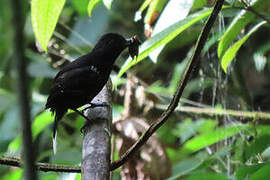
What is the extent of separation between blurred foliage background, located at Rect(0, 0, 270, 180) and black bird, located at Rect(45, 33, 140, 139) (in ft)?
0.39

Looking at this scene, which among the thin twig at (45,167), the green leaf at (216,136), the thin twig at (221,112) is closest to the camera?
the thin twig at (45,167)

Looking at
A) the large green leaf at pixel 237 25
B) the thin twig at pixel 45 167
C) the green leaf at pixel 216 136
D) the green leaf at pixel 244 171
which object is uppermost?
the large green leaf at pixel 237 25

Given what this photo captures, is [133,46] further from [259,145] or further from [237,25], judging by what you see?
[259,145]

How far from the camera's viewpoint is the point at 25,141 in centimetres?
56

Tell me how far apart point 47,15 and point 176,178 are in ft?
3.27

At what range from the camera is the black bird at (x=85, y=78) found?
93.7 inches

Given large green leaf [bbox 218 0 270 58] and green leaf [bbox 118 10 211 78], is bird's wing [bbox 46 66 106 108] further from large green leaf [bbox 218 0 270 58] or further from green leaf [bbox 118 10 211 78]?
large green leaf [bbox 218 0 270 58]

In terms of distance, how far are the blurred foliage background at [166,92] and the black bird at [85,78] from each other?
0.12 meters

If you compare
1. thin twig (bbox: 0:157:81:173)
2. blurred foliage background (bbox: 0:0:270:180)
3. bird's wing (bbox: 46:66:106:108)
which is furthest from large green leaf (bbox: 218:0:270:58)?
thin twig (bbox: 0:157:81:173)

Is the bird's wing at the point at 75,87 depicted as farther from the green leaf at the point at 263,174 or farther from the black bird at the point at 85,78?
the green leaf at the point at 263,174

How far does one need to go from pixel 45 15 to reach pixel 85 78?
2.00 feet

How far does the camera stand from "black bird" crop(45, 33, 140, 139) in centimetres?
238

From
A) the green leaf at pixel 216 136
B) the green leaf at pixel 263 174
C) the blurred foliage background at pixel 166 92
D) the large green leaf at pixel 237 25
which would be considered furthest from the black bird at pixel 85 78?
the green leaf at pixel 263 174

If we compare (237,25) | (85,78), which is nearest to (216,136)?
(237,25)
